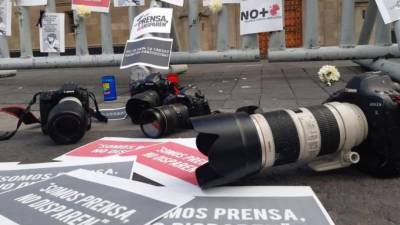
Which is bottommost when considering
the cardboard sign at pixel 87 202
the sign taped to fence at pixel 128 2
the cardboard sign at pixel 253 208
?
the cardboard sign at pixel 253 208

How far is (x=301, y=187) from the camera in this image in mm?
1660

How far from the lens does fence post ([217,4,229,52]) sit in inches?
177

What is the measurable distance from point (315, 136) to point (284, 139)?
5.2 inches

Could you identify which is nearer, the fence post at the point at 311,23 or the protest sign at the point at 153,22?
the protest sign at the point at 153,22

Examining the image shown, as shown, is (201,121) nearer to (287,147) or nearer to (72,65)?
(287,147)

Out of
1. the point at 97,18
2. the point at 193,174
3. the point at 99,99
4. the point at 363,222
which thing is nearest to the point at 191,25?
the point at 99,99

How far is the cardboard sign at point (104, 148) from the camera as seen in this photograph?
214 centimetres

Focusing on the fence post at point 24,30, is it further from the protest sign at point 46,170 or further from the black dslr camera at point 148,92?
the protest sign at point 46,170

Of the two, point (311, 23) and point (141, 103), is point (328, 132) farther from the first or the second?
point (311, 23)

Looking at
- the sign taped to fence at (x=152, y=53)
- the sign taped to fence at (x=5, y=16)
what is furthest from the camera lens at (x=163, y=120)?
the sign taped to fence at (x=5, y=16)

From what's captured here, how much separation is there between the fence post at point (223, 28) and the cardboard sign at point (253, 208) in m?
3.13

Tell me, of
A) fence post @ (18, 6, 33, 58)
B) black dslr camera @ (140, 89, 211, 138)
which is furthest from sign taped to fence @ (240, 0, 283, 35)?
fence post @ (18, 6, 33, 58)

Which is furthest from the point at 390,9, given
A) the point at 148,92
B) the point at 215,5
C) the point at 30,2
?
the point at 30,2

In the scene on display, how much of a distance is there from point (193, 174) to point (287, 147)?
1.35 feet
